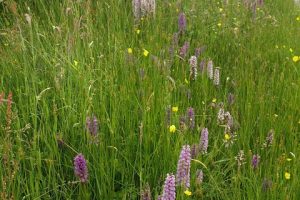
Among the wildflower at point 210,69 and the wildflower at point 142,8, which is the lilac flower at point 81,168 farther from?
the wildflower at point 142,8

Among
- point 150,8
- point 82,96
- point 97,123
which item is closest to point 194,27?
point 150,8

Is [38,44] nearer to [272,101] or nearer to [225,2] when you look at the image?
[272,101]

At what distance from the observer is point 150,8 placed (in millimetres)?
3637

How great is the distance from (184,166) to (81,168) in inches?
17.9

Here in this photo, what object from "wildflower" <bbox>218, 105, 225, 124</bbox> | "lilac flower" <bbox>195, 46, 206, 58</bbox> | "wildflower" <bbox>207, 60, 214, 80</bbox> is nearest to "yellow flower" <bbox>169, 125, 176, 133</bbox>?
"wildflower" <bbox>218, 105, 225, 124</bbox>

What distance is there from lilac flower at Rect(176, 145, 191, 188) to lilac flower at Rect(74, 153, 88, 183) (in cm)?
40

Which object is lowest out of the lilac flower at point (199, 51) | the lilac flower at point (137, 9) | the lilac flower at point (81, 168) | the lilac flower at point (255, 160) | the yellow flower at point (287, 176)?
the yellow flower at point (287, 176)

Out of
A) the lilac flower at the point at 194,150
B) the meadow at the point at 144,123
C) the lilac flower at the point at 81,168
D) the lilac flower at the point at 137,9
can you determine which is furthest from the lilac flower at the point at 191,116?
the lilac flower at the point at 137,9

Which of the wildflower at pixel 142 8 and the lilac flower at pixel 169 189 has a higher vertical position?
the wildflower at pixel 142 8

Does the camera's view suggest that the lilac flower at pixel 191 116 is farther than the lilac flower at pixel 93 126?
Yes

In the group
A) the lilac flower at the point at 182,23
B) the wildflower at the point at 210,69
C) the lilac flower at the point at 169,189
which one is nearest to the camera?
the lilac flower at the point at 169,189

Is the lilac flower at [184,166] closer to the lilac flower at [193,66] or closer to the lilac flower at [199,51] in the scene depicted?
the lilac flower at [193,66]

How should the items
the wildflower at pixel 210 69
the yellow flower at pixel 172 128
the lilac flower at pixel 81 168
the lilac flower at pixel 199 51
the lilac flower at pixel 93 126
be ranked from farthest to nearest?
the lilac flower at pixel 199 51
the wildflower at pixel 210 69
the yellow flower at pixel 172 128
the lilac flower at pixel 93 126
the lilac flower at pixel 81 168

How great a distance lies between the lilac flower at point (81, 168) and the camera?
1.72 m
